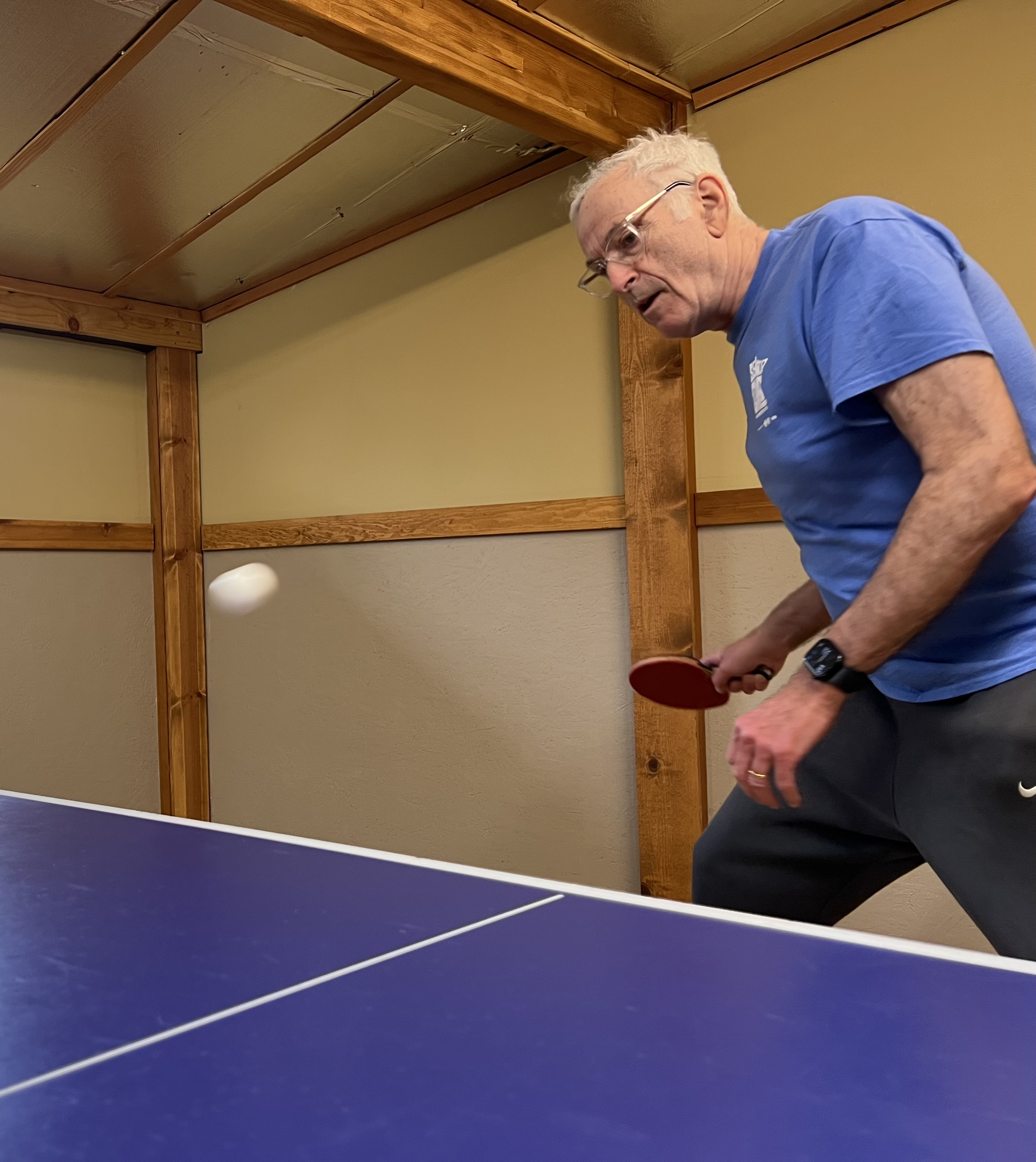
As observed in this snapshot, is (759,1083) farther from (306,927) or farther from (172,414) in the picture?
(172,414)

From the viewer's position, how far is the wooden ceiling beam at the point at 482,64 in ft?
7.09

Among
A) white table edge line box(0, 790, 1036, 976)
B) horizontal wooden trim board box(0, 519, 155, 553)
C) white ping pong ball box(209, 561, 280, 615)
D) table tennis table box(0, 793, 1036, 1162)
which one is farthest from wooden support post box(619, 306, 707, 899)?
horizontal wooden trim board box(0, 519, 155, 553)

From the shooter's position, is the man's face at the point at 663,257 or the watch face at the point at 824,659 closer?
the watch face at the point at 824,659

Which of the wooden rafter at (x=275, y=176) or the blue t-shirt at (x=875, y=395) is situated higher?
the wooden rafter at (x=275, y=176)

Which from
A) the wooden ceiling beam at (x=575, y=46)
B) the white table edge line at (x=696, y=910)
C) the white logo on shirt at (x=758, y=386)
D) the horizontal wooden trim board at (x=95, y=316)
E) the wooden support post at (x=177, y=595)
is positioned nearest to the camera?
the white table edge line at (x=696, y=910)

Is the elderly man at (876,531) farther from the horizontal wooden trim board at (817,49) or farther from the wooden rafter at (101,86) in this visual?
the wooden rafter at (101,86)

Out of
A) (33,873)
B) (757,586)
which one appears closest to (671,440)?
(757,586)

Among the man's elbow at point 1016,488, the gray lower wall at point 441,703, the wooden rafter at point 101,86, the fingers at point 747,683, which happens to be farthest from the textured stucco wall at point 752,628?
the wooden rafter at point 101,86

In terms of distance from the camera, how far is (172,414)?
457cm

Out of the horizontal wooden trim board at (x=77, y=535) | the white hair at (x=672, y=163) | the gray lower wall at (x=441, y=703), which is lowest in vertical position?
the gray lower wall at (x=441, y=703)

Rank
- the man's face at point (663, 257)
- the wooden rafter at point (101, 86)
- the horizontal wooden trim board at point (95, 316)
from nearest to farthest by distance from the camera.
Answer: the man's face at point (663, 257) → the wooden rafter at point (101, 86) → the horizontal wooden trim board at point (95, 316)

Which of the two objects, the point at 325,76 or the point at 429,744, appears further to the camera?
the point at 429,744

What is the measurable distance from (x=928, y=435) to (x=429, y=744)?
2717mm

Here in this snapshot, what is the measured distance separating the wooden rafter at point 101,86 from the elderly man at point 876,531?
52.4 inches
